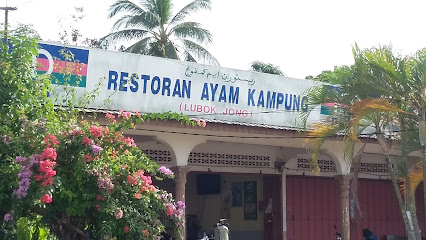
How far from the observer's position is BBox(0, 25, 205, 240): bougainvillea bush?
7391mm

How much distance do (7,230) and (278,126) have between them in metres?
8.10

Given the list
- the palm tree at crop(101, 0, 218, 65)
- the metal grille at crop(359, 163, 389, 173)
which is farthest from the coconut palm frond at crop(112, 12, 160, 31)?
the metal grille at crop(359, 163, 389, 173)

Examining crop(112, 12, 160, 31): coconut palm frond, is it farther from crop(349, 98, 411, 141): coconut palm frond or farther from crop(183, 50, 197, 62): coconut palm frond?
crop(349, 98, 411, 141): coconut palm frond

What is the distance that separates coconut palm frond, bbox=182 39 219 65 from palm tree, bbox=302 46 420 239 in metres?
11.4

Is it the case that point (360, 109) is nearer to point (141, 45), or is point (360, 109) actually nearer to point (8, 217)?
point (8, 217)

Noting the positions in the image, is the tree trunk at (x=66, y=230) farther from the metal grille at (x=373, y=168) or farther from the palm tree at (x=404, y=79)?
the metal grille at (x=373, y=168)

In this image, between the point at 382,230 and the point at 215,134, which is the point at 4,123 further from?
the point at 382,230

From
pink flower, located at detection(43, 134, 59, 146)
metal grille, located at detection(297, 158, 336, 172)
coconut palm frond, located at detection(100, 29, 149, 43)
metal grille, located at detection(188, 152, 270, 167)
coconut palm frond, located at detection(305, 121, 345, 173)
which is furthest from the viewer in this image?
coconut palm frond, located at detection(100, 29, 149, 43)

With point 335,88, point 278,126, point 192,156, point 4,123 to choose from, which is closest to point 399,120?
point 335,88

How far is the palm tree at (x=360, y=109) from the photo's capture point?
1201 centimetres

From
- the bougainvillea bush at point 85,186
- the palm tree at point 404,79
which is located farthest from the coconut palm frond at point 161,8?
the bougainvillea bush at point 85,186

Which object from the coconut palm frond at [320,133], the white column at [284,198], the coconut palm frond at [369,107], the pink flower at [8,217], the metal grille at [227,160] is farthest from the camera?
the white column at [284,198]

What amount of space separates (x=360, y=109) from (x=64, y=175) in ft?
20.5

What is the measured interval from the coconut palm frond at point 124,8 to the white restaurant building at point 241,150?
27.0 feet
